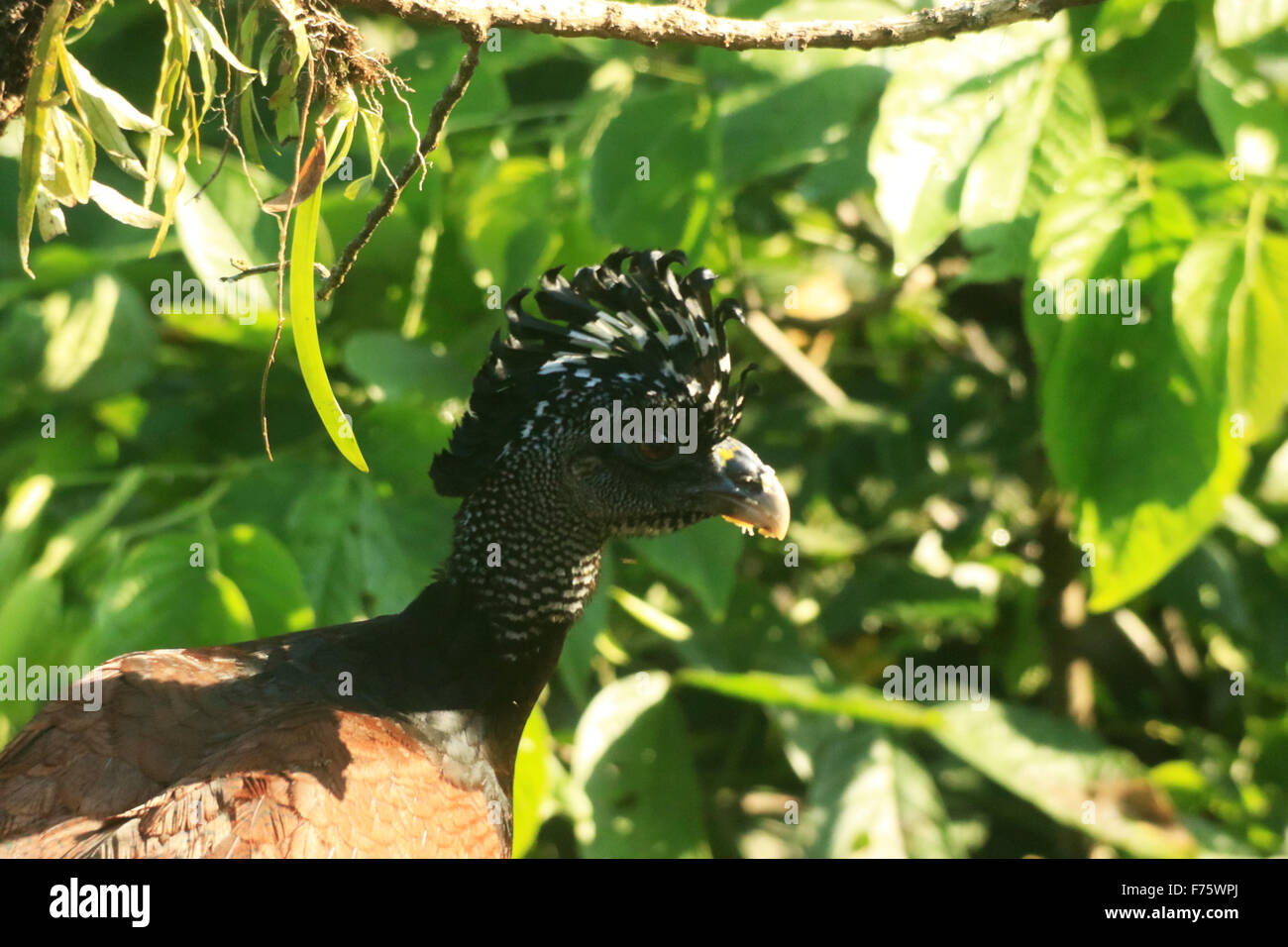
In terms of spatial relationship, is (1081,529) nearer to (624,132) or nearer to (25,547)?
(624,132)

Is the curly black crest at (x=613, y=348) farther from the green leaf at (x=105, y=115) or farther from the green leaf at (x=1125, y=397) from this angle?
the green leaf at (x=105, y=115)

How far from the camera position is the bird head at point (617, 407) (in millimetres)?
2439

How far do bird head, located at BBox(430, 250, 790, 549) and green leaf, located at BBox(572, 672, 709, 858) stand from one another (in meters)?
0.96

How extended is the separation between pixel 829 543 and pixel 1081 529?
1.62m

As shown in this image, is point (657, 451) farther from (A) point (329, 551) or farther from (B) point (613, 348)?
(A) point (329, 551)

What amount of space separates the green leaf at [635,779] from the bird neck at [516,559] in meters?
0.86

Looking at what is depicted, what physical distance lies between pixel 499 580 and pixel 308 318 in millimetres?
1199

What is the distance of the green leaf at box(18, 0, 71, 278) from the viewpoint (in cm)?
126

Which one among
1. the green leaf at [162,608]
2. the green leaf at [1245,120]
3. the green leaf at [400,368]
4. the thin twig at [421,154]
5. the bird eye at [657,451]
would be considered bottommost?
the green leaf at [162,608]

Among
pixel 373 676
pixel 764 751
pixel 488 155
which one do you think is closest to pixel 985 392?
pixel 764 751

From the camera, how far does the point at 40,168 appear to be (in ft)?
4.30

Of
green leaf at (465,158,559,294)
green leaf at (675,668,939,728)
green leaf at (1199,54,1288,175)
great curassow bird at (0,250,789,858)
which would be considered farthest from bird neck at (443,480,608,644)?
green leaf at (1199,54,1288,175)

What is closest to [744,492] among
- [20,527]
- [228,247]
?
[228,247]

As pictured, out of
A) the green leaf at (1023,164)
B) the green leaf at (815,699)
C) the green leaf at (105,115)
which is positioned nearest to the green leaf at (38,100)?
the green leaf at (105,115)
